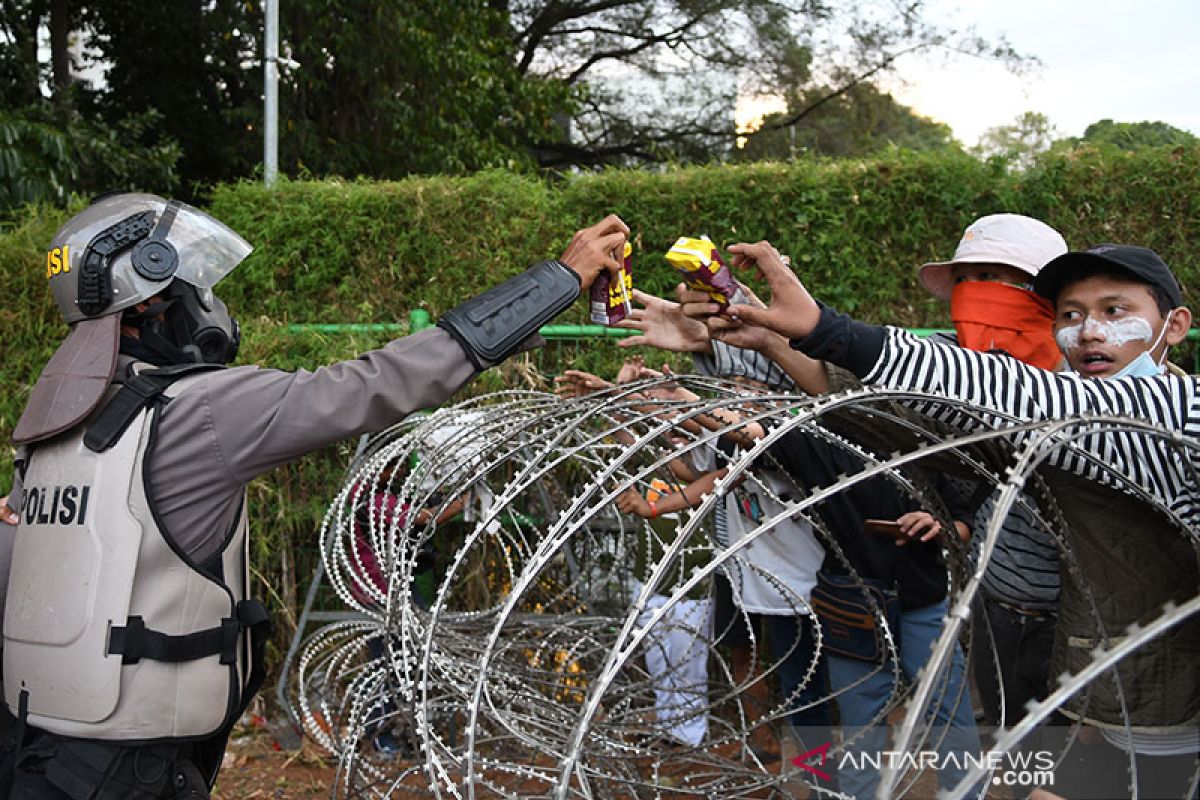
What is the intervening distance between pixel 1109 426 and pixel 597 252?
1.31 m

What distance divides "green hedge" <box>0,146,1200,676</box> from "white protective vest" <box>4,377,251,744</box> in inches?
111

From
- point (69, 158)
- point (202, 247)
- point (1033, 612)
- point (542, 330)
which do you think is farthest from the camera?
point (69, 158)

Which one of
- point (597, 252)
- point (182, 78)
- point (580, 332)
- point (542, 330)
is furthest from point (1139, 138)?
point (182, 78)

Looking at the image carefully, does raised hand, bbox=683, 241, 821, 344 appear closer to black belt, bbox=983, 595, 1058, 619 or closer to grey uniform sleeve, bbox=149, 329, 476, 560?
grey uniform sleeve, bbox=149, 329, 476, 560

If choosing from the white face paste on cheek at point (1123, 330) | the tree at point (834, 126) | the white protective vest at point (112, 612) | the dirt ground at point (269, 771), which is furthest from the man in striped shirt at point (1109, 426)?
the tree at point (834, 126)

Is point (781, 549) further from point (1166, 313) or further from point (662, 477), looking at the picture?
point (1166, 313)

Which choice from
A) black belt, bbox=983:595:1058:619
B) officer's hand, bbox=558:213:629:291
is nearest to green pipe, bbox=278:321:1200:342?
officer's hand, bbox=558:213:629:291

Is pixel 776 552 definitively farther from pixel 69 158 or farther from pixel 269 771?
pixel 69 158

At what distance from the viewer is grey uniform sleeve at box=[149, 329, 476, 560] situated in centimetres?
232

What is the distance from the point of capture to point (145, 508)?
2332mm

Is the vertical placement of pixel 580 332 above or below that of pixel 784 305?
below

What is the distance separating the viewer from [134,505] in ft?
7.64

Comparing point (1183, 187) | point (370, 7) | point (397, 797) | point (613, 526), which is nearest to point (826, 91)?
point (370, 7)

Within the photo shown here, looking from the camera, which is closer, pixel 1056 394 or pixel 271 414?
pixel 1056 394
